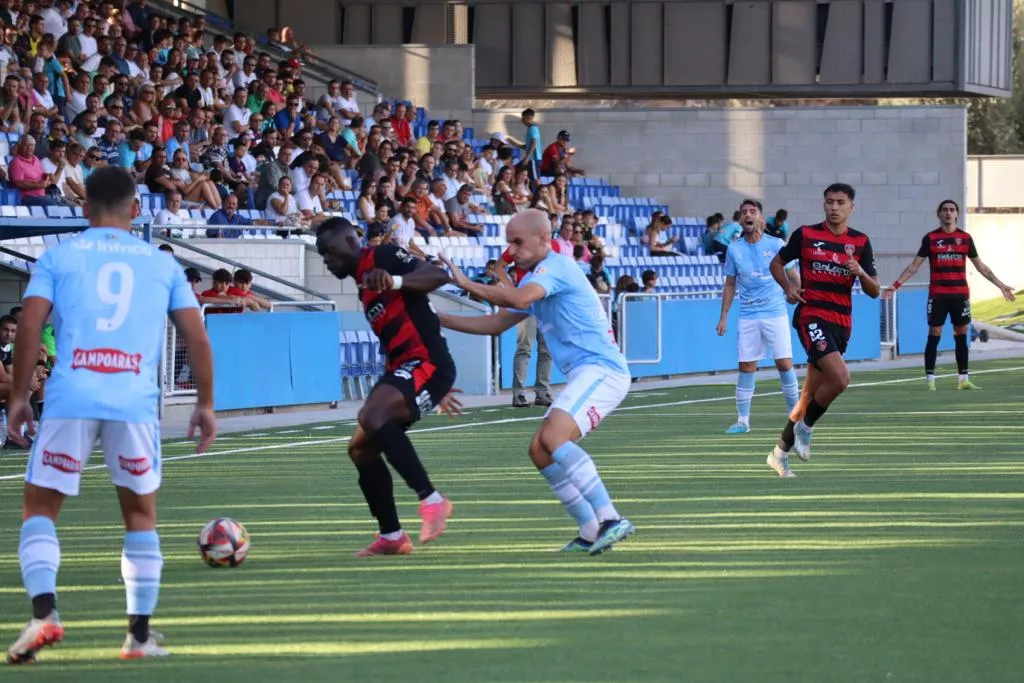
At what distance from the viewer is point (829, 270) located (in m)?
13.5

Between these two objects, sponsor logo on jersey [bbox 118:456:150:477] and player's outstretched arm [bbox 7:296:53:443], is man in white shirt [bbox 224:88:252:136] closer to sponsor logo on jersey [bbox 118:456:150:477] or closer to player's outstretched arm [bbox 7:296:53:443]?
player's outstretched arm [bbox 7:296:53:443]

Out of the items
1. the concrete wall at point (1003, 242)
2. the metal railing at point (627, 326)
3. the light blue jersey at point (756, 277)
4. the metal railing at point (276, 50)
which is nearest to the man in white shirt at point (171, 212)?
the metal railing at point (627, 326)

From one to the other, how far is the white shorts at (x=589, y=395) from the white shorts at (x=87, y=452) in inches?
124

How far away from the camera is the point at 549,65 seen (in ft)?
133

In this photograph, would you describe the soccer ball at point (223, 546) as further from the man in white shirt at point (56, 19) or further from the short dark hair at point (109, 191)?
the man in white shirt at point (56, 19)

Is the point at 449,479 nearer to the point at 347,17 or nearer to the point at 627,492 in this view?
the point at 627,492

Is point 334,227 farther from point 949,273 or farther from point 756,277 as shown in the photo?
point 949,273

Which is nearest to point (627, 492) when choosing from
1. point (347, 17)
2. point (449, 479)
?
point (449, 479)

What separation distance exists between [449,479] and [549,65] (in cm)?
2788

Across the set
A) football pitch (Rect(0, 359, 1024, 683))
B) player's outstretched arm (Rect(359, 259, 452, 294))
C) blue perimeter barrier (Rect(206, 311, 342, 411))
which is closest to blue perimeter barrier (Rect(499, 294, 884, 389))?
blue perimeter barrier (Rect(206, 311, 342, 411))

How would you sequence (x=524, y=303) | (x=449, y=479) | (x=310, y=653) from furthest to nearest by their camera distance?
(x=449, y=479), (x=524, y=303), (x=310, y=653)

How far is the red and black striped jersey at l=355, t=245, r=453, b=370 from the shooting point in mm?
9445

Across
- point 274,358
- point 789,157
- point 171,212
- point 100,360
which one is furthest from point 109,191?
point 789,157

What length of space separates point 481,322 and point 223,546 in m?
1.74
